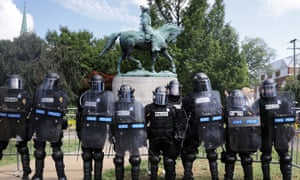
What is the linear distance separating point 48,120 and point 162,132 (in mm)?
2026

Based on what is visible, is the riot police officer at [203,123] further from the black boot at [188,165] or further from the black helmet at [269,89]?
the black helmet at [269,89]

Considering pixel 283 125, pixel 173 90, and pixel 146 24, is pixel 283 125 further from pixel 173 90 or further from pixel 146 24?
pixel 146 24

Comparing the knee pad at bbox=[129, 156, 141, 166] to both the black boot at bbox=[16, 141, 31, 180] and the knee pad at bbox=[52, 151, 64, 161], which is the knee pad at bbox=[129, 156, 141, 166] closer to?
the knee pad at bbox=[52, 151, 64, 161]

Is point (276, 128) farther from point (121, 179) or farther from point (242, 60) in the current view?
point (242, 60)

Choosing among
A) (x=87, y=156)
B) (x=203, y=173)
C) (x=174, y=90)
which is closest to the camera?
(x=87, y=156)

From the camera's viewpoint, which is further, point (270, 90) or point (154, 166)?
point (270, 90)

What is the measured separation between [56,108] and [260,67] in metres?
45.3

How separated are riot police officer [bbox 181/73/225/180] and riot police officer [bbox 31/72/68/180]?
2.25 meters

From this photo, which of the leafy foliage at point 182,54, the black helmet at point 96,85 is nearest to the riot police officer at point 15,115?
the black helmet at point 96,85

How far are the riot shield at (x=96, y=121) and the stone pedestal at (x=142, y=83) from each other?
15.2 ft

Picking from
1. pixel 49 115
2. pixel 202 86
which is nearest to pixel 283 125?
pixel 202 86

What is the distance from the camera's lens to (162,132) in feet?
18.8

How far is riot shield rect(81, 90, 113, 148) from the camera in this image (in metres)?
5.64

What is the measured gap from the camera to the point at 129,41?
411 inches
